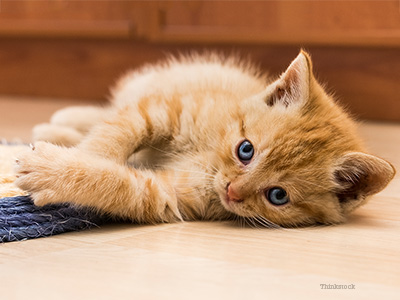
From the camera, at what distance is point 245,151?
148cm

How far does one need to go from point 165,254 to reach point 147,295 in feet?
0.73

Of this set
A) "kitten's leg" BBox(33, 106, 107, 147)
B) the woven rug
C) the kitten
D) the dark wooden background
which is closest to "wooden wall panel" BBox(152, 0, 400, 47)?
the dark wooden background

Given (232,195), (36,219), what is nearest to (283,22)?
(232,195)

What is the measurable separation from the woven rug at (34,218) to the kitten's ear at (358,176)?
0.59 meters

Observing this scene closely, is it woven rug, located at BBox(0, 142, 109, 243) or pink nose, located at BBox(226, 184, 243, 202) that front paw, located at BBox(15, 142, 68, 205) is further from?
pink nose, located at BBox(226, 184, 243, 202)

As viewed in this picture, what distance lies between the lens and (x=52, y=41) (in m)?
3.83

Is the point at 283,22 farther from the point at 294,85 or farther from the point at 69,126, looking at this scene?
the point at 294,85

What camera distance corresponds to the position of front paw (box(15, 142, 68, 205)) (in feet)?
4.34

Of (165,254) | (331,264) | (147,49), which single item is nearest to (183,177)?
(165,254)

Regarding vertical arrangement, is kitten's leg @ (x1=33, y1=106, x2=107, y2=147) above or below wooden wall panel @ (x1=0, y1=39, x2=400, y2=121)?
below

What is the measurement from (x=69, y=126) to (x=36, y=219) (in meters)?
1.00

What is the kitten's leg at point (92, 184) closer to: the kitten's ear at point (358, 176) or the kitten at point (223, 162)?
the kitten at point (223, 162)

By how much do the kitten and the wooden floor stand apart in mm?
66

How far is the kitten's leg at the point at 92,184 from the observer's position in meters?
1.33
